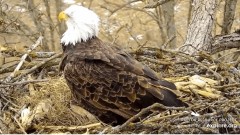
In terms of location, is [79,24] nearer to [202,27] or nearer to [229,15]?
[202,27]

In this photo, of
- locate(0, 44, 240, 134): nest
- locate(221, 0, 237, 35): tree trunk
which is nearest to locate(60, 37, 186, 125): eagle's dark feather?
locate(0, 44, 240, 134): nest

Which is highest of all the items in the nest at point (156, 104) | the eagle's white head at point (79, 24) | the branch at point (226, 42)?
the eagle's white head at point (79, 24)

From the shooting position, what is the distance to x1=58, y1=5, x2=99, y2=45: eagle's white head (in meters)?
4.79

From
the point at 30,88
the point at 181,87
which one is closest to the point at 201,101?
the point at 181,87

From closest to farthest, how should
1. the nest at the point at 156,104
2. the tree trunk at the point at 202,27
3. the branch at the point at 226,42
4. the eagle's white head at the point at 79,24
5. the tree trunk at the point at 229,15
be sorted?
the nest at the point at 156,104
the eagle's white head at the point at 79,24
the tree trunk at the point at 202,27
the branch at the point at 226,42
the tree trunk at the point at 229,15

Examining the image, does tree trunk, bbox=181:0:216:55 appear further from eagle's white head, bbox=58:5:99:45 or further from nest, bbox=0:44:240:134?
eagle's white head, bbox=58:5:99:45

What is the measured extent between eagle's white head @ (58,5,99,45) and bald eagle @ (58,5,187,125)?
0.19m

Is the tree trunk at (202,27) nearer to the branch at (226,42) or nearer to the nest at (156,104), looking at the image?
the branch at (226,42)

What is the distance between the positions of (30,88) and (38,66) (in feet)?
0.90

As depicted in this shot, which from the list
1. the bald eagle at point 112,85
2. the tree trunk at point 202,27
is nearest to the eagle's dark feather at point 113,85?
the bald eagle at point 112,85

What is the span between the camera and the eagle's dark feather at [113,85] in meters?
4.25

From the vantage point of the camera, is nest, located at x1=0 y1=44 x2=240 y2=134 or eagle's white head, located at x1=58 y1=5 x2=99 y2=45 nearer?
nest, located at x1=0 y1=44 x2=240 y2=134

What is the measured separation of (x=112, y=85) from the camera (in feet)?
14.0

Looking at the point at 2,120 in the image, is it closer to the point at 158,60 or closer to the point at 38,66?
the point at 38,66
